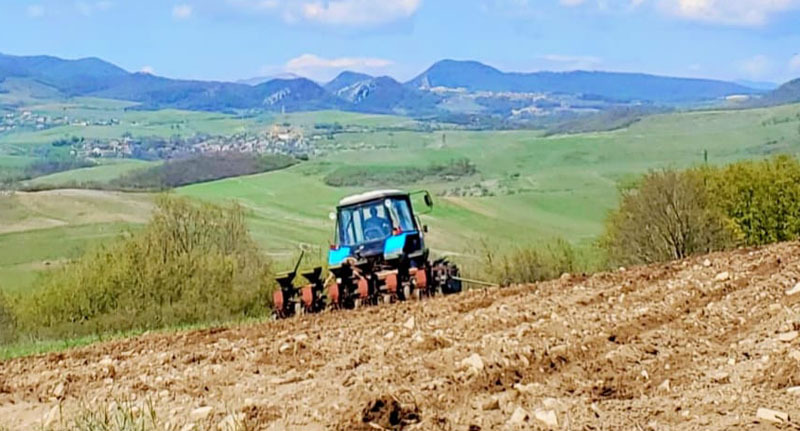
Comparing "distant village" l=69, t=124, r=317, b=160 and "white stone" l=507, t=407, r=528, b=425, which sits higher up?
"white stone" l=507, t=407, r=528, b=425

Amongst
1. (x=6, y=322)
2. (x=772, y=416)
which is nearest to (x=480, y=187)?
(x=6, y=322)

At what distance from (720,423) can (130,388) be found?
516cm

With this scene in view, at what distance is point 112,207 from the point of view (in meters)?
51.0

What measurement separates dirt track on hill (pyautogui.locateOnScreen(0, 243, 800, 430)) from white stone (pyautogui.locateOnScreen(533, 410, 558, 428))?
0.6 inches

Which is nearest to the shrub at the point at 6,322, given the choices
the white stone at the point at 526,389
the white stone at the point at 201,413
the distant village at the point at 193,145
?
the white stone at the point at 201,413

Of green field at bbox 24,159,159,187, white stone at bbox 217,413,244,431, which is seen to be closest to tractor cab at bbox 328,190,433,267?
white stone at bbox 217,413,244,431

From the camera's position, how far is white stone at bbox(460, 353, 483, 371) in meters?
8.40

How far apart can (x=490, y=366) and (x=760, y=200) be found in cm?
2624

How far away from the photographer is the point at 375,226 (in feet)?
58.6

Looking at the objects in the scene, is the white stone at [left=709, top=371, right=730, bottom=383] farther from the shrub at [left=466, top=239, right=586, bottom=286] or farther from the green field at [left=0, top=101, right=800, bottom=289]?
the green field at [left=0, top=101, right=800, bottom=289]

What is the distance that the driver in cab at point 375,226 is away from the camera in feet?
58.1

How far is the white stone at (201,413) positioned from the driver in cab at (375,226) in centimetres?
978

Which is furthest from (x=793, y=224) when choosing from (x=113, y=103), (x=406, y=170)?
(x=113, y=103)

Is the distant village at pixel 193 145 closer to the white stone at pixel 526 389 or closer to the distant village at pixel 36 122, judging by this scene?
the distant village at pixel 36 122
